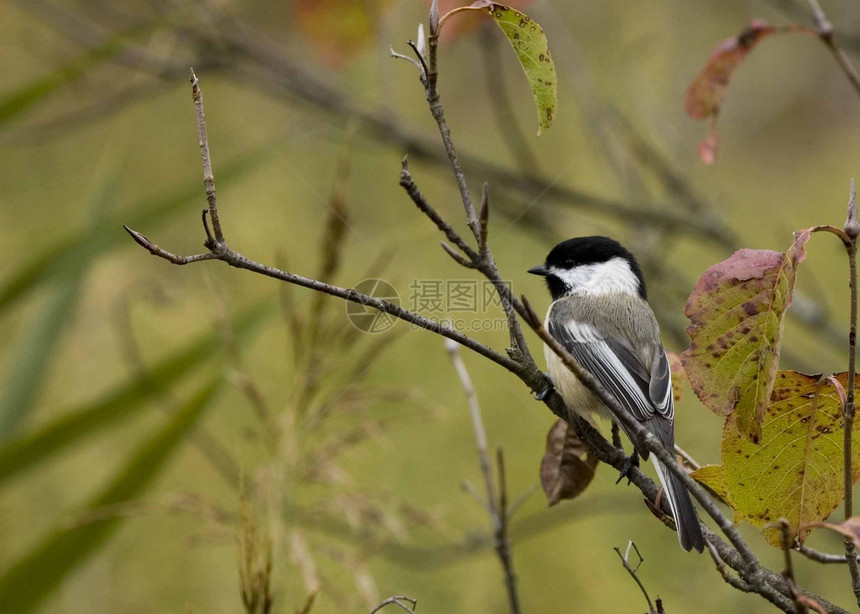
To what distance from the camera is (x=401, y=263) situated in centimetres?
347

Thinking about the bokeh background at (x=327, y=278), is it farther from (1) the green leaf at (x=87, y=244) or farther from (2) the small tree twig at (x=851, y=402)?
(2) the small tree twig at (x=851, y=402)

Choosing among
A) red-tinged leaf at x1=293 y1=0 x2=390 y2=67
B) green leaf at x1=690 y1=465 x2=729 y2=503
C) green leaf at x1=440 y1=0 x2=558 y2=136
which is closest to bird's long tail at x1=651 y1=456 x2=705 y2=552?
green leaf at x1=690 y1=465 x2=729 y2=503

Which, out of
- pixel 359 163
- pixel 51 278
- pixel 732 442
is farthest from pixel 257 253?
pixel 732 442

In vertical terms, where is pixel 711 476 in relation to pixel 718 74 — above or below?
below

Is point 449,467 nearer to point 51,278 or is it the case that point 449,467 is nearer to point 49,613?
point 49,613

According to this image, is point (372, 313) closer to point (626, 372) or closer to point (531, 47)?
point (626, 372)

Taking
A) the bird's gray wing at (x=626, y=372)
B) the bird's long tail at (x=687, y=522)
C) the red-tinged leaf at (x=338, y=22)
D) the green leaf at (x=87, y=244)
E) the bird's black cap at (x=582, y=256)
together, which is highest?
the red-tinged leaf at (x=338, y=22)

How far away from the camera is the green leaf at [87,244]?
5.30 ft

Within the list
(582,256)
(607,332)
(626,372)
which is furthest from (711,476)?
(582,256)

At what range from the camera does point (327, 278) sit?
1434mm

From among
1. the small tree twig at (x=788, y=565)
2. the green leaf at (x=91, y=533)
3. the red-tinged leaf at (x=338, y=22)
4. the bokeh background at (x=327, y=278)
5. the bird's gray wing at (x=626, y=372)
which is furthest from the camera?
the red-tinged leaf at (x=338, y=22)

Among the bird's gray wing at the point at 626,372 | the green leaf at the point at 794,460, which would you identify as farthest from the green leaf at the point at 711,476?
the bird's gray wing at the point at 626,372

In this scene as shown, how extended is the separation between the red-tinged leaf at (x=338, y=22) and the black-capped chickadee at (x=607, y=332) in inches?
31.6

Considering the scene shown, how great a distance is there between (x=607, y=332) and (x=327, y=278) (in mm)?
867
